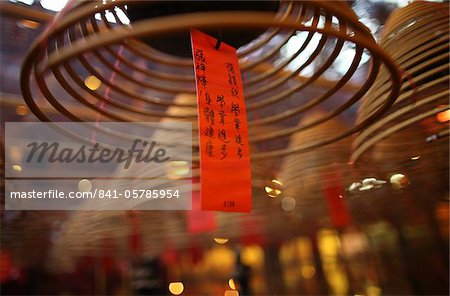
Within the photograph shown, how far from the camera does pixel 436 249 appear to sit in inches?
68.8

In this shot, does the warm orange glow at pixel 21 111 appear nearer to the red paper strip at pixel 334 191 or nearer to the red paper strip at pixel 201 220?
the red paper strip at pixel 201 220

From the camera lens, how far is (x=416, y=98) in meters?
0.74

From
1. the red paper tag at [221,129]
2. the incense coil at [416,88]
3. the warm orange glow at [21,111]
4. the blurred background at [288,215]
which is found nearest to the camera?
the red paper tag at [221,129]

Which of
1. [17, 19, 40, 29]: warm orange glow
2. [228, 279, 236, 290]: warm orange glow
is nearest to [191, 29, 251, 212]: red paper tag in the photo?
[17, 19, 40, 29]: warm orange glow

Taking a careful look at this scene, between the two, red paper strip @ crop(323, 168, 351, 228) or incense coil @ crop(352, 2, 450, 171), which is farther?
red paper strip @ crop(323, 168, 351, 228)

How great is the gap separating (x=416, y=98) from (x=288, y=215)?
0.68m

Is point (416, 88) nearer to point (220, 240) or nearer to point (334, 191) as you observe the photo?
point (334, 191)

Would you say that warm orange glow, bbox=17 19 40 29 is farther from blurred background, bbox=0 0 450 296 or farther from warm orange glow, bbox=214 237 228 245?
warm orange glow, bbox=214 237 228 245

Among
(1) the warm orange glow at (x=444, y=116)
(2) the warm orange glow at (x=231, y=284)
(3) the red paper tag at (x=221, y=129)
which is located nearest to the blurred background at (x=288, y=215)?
(1) the warm orange glow at (x=444, y=116)

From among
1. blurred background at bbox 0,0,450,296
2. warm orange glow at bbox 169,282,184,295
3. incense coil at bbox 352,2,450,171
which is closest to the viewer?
incense coil at bbox 352,2,450,171

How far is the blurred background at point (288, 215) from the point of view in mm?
876

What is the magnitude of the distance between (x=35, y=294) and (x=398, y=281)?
1.49 meters

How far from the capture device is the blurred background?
88cm

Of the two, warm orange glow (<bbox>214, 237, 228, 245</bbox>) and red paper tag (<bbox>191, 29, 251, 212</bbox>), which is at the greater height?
warm orange glow (<bbox>214, 237, 228, 245</bbox>)
